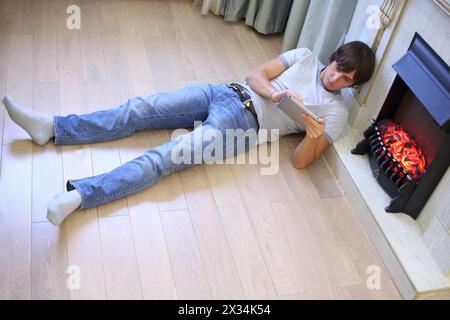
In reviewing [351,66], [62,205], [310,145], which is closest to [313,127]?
[310,145]

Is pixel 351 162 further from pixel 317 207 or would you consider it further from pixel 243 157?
pixel 243 157

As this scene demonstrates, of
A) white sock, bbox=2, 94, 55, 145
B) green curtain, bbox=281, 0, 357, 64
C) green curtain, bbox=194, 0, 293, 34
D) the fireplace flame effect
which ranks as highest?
green curtain, bbox=281, 0, 357, 64

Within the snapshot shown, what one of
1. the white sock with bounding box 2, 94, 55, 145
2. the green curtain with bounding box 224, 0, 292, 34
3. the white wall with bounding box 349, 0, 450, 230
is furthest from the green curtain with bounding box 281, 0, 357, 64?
the white sock with bounding box 2, 94, 55, 145

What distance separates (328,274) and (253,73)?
89 cm

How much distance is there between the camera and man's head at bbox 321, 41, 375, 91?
200 cm

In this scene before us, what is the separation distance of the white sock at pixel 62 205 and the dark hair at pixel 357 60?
44.2 inches

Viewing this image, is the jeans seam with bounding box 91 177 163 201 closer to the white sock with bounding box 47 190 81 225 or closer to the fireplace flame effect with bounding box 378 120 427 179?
the white sock with bounding box 47 190 81 225

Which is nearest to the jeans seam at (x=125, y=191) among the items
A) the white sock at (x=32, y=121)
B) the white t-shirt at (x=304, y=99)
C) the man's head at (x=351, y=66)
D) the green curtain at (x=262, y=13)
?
the white sock at (x=32, y=121)

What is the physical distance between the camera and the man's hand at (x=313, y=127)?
2.01 m

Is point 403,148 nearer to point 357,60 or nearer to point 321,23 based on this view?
point 357,60

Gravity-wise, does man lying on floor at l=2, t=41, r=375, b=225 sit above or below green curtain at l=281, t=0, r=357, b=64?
below

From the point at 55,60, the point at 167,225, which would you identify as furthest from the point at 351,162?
the point at 55,60

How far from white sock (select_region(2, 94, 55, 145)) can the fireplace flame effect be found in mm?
1312

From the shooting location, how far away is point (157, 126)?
2148 millimetres
